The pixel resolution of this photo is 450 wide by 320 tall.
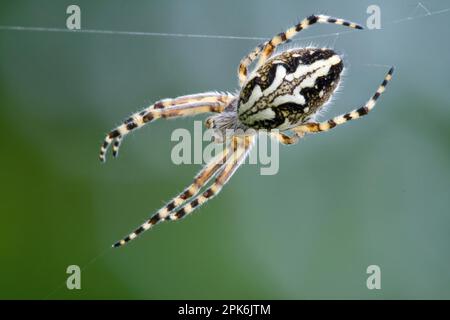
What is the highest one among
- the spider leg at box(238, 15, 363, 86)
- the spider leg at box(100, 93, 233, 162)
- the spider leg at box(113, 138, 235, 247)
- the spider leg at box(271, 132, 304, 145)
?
the spider leg at box(238, 15, 363, 86)

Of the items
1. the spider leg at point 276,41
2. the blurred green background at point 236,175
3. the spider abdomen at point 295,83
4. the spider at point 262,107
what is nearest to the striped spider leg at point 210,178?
the spider at point 262,107

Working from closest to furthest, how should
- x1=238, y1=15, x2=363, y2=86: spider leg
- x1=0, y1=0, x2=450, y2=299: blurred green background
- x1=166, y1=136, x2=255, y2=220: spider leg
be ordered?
1. x1=238, y1=15, x2=363, y2=86: spider leg
2. x1=166, y1=136, x2=255, y2=220: spider leg
3. x1=0, y1=0, x2=450, y2=299: blurred green background

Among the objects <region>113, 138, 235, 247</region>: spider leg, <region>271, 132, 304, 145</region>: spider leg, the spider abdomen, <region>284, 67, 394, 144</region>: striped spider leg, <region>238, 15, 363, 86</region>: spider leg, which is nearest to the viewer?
the spider abdomen

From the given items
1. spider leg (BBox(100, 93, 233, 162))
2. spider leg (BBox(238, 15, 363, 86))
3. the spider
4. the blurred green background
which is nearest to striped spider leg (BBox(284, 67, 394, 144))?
the spider

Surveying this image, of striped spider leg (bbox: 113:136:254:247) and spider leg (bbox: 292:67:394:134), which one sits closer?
spider leg (bbox: 292:67:394:134)

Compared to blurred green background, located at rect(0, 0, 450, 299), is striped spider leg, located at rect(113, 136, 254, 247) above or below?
below

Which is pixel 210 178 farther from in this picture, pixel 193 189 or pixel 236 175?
pixel 236 175

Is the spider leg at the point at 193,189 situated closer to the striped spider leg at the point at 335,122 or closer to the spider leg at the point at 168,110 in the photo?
the spider leg at the point at 168,110

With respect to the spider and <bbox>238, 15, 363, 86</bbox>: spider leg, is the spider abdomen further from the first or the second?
<bbox>238, 15, 363, 86</bbox>: spider leg
